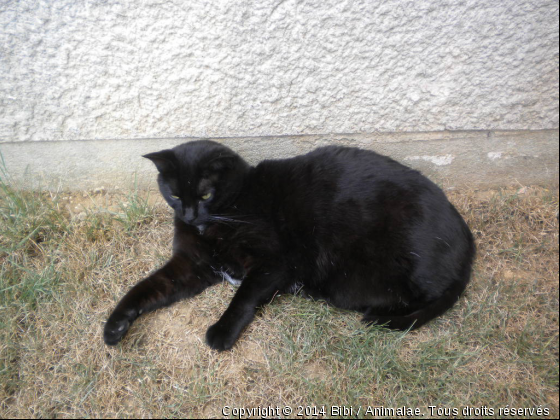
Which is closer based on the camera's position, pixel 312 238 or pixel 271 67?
pixel 312 238

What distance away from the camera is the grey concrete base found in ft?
6.28

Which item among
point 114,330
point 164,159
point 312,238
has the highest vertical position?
point 164,159

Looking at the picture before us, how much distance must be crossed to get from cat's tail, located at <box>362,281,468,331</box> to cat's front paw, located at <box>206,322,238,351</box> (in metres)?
0.54

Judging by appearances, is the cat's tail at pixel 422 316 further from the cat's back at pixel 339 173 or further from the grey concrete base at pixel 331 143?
the grey concrete base at pixel 331 143

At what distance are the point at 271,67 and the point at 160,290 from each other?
1.14m

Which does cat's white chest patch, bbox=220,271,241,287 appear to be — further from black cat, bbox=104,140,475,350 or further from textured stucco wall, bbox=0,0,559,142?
textured stucco wall, bbox=0,0,559,142

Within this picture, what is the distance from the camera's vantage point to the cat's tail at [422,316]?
4.65 ft

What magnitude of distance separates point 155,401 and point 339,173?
1138 millimetres

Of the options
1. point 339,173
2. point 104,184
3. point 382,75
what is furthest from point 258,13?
point 104,184

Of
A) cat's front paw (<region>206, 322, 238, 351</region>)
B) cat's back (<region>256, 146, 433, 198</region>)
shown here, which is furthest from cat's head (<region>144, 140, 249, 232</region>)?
cat's front paw (<region>206, 322, 238, 351</region>)

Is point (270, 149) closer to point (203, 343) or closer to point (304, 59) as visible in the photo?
point (304, 59)

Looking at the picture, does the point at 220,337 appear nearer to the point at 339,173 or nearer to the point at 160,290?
the point at 160,290

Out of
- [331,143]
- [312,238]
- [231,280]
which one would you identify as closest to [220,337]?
[231,280]

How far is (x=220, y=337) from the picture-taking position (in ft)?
4.52
